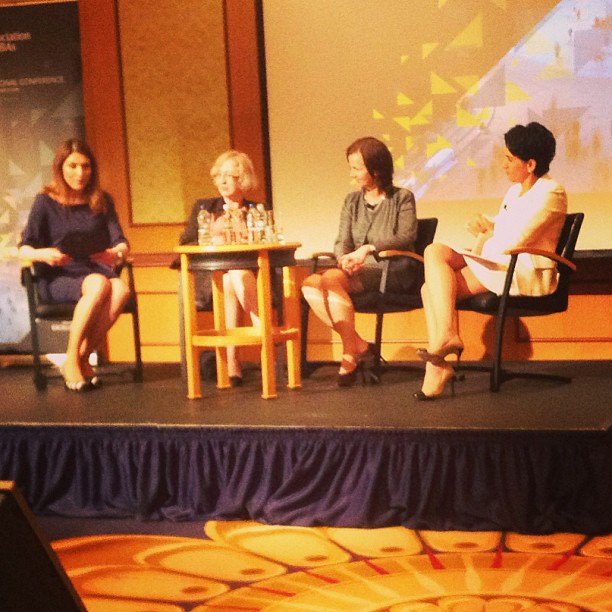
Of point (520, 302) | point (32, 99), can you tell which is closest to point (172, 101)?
point (32, 99)

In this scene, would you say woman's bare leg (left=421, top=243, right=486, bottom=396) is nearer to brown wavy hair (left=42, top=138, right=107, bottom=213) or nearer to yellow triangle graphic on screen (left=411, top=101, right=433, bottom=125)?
yellow triangle graphic on screen (left=411, top=101, right=433, bottom=125)

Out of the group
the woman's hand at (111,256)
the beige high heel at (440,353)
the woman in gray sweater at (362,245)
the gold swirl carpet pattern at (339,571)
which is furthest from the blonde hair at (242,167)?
the gold swirl carpet pattern at (339,571)

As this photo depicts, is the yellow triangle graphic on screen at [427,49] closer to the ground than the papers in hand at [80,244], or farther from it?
farther from it

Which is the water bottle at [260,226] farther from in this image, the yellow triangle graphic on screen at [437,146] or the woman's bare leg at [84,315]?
the yellow triangle graphic on screen at [437,146]

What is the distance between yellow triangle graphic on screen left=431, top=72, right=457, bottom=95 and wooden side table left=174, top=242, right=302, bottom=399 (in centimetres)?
148

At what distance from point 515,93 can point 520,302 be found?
1.44 m

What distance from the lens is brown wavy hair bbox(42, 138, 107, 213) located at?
438 cm

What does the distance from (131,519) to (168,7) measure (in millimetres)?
2961

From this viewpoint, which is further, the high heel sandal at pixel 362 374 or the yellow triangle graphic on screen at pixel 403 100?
the yellow triangle graphic on screen at pixel 403 100

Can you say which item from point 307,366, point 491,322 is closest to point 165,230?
point 307,366

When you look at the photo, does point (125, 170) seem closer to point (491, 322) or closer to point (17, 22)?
point (17, 22)

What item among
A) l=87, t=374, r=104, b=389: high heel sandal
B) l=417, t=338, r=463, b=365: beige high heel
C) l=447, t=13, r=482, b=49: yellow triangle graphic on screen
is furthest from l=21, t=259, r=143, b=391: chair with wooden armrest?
l=447, t=13, r=482, b=49: yellow triangle graphic on screen

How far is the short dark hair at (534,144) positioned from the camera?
381 cm

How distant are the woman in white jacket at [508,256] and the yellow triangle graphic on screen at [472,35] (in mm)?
1194
